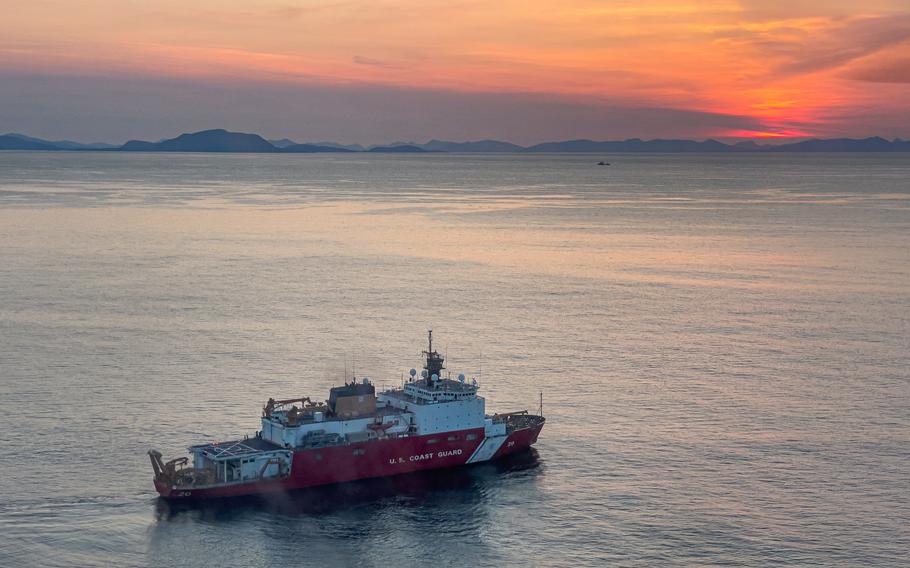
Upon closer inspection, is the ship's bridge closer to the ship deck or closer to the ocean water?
the ocean water

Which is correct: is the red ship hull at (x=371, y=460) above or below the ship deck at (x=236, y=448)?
below

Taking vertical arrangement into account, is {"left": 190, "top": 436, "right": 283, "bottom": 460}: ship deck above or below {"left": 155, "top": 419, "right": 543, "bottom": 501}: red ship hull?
above

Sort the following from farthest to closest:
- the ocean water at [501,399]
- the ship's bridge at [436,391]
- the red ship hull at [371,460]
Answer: the ship's bridge at [436,391]
the red ship hull at [371,460]
the ocean water at [501,399]

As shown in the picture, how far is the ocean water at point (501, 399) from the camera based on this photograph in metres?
57.2

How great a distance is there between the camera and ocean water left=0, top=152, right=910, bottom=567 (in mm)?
57188

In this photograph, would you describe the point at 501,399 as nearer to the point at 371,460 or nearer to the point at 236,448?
the point at 371,460

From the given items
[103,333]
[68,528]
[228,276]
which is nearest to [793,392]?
[68,528]

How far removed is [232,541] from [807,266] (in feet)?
374

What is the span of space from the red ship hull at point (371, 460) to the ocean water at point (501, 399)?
943 millimetres

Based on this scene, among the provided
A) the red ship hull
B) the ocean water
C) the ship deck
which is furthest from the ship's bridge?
the ship deck

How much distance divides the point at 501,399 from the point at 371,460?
17242 millimetres

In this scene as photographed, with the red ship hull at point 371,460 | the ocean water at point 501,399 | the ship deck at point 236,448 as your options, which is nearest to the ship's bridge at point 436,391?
the red ship hull at point 371,460

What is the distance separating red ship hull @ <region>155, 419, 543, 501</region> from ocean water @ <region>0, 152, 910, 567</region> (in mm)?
943

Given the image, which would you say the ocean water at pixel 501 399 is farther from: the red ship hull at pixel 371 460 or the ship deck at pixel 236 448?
the ship deck at pixel 236 448
